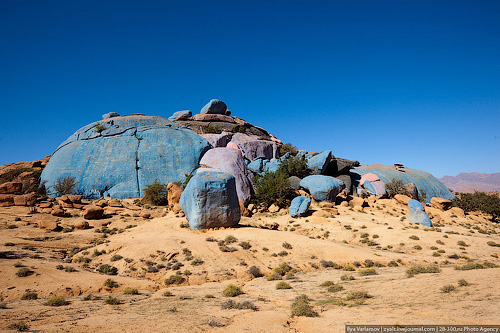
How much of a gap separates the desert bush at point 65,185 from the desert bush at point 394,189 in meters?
36.3

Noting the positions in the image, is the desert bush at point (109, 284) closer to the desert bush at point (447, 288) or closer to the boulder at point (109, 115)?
the desert bush at point (447, 288)

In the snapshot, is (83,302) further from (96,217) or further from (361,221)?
(361,221)

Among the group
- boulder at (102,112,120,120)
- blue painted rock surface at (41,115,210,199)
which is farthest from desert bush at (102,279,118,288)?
boulder at (102,112,120,120)

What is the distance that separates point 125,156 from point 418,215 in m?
30.6

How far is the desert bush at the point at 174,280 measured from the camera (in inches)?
402

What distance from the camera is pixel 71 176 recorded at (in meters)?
28.2

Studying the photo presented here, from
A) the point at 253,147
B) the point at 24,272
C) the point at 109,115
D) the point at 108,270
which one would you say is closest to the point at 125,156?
the point at 109,115

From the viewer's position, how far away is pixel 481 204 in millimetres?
29953

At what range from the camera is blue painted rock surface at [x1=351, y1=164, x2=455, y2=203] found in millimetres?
35625

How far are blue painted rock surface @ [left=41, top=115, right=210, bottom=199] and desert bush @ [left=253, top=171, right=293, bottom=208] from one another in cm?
958

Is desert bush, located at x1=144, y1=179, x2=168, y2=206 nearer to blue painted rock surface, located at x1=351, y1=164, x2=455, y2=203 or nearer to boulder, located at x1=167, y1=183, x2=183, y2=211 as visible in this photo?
boulder, located at x1=167, y1=183, x2=183, y2=211

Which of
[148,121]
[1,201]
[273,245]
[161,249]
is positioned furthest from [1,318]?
[148,121]

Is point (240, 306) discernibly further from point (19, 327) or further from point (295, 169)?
point (295, 169)

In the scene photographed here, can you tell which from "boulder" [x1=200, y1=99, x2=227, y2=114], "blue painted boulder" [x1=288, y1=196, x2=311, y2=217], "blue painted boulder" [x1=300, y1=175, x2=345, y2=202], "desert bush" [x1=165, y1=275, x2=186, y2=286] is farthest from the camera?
"boulder" [x1=200, y1=99, x2=227, y2=114]
